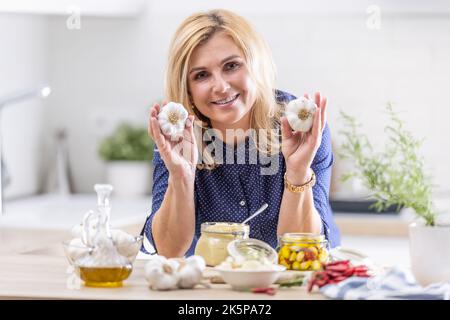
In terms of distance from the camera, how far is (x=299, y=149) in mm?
1698

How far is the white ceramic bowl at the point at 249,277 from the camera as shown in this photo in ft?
4.43

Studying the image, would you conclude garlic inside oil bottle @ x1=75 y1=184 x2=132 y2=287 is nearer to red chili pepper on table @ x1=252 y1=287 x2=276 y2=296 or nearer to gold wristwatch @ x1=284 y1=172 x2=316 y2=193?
red chili pepper on table @ x1=252 y1=287 x2=276 y2=296

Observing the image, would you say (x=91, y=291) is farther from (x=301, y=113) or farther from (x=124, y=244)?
(x=301, y=113)

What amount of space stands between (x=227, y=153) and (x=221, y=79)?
18cm

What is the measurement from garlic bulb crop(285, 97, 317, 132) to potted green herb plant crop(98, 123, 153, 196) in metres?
1.61

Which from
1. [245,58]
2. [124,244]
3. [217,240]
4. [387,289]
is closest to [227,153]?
[245,58]

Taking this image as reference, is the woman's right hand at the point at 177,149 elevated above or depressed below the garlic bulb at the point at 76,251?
above

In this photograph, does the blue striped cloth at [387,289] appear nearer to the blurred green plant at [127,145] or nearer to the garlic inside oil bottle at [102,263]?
the garlic inside oil bottle at [102,263]

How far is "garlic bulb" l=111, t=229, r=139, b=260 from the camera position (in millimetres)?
1406

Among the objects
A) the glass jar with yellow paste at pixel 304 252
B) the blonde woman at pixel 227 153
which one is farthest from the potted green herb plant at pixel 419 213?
the blonde woman at pixel 227 153

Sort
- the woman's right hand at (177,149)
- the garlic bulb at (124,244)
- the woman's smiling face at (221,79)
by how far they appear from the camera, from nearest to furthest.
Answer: the garlic bulb at (124,244)
the woman's right hand at (177,149)
the woman's smiling face at (221,79)

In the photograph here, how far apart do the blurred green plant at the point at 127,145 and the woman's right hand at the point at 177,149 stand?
1368 mm

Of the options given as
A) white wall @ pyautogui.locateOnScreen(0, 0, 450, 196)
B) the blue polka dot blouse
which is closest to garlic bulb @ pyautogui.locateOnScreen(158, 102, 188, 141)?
the blue polka dot blouse

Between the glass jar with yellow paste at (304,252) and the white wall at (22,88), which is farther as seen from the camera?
the white wall at (22,88)
